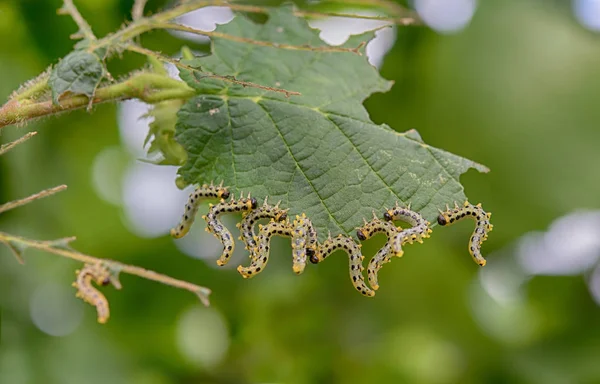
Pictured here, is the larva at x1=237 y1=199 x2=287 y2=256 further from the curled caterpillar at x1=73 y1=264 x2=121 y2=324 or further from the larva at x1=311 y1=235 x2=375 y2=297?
the curled caterpillar at x1=73 y1=264 x2=121 y2=324

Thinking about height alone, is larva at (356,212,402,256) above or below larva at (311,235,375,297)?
above

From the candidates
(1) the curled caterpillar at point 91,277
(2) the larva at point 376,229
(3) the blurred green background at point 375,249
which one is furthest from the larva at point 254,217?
(3) the blurred green background at point 375,249

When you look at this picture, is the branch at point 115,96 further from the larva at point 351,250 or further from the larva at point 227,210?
the larva at point 351,250

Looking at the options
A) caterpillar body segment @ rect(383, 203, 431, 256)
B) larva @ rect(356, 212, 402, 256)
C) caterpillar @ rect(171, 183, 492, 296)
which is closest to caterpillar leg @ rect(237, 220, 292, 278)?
caterpillar @ rect(171, 183, 492, 296)

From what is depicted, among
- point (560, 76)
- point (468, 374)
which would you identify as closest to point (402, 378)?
point (468, 374)

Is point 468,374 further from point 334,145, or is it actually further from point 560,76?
point 334,145

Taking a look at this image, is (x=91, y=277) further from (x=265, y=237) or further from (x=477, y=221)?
(x=477, y=221)
